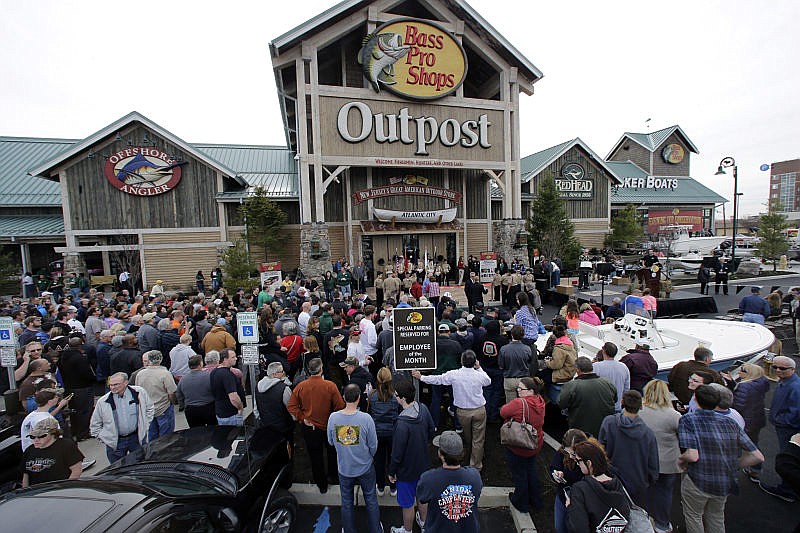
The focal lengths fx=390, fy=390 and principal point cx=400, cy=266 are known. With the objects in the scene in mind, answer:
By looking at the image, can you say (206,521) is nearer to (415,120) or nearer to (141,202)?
(415,120)

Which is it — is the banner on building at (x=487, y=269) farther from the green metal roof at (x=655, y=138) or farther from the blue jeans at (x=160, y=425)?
the green metal roof at (x=655, y=138)

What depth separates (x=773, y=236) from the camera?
23.4 meters

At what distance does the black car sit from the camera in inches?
97.3

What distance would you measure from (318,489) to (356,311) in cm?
440

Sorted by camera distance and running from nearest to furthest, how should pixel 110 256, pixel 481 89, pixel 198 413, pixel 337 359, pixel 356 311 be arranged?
pixel 198 413
pixel 337 359
pixel 356 311
pixel 110 256
pixel 481 89

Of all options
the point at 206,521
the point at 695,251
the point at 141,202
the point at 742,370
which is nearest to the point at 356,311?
the point at 206,521

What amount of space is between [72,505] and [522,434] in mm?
3830

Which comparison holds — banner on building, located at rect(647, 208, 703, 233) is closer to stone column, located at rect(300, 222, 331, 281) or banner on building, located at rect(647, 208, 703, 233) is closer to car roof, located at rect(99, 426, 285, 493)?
stone column, located at rect(300, 222, 331, 281)

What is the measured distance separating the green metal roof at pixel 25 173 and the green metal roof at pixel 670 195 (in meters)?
39.9

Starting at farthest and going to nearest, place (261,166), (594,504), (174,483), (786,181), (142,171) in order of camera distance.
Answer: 1. (786,181)
2. (261,166)
3. (142,171)
4. (174,483)
5. (594,504)

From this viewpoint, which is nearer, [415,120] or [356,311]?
[356,311]

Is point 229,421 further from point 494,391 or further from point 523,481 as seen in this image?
point 494,391

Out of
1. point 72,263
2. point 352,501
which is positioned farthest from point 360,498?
point 72,263

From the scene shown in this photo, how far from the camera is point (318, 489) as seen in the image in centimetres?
507
